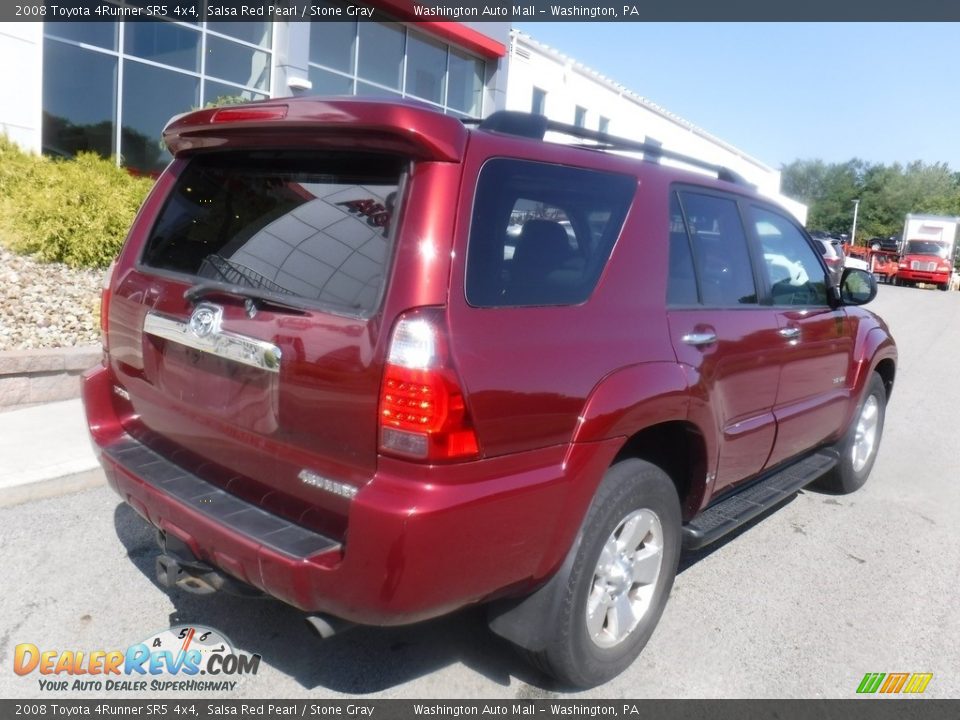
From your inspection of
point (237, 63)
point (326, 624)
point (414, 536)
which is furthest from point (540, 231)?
point (237, 63)

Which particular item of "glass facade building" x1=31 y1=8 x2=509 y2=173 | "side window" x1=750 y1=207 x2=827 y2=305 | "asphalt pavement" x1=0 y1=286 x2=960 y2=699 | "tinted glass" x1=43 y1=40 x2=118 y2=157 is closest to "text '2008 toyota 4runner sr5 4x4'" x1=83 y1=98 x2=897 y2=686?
"asphalt pavement" x1=0 y1=286 x2=960 y2=699

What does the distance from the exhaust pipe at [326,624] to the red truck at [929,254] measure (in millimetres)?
36047

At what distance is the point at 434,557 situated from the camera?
2.36 m

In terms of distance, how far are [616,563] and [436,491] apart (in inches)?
39.8

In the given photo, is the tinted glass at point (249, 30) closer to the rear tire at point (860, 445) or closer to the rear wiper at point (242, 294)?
the rear tire at point (860, 445)

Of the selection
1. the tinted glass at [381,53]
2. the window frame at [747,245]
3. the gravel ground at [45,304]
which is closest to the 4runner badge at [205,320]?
the window frame at [747,245]

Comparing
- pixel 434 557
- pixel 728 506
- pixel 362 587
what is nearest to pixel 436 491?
pixel 434 557

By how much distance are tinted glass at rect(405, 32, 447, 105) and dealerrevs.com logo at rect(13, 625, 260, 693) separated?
16.1 metres

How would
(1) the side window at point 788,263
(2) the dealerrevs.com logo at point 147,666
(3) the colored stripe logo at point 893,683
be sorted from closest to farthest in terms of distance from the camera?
1. (2) the dealerrevs.com logo at point 147,666
2. (3) the colored stripe logo at point 893,683
3. (1) the side window at point 788,263

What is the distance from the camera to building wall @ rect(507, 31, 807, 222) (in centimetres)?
2194

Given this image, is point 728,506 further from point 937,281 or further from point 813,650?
point 937,281

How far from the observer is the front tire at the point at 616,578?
9.27 feet

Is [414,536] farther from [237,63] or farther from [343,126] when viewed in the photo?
[237,63]

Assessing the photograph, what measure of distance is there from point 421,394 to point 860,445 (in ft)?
13.8
